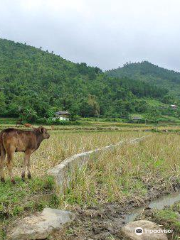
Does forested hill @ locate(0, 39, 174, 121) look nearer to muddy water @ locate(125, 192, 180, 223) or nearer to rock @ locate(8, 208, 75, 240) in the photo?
muddy water @ locate(125, 192, 180, 223)

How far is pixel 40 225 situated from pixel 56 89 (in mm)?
68192

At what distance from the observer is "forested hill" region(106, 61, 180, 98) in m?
126

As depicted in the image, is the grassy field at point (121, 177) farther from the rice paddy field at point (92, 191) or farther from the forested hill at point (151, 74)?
the forested hill at point (151, 74)

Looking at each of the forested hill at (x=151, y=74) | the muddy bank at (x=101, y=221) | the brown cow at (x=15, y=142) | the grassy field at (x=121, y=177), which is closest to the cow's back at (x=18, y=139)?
the brown cow at (x=15, y=142)

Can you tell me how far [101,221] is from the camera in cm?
563

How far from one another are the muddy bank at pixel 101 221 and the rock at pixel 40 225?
6.0 inches

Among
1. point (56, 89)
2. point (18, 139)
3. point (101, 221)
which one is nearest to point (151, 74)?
point (56, 89)

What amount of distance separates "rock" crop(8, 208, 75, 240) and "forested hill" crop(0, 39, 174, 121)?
38.0 m

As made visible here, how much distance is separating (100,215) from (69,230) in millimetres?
1098

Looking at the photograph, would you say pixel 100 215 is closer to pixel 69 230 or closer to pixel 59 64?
pixel 69 230

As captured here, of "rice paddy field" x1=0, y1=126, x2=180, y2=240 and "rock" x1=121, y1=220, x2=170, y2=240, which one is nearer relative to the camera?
"rock" x1=121, y1=220, x2=170, y2=240

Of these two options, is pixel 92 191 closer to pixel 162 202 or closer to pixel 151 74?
pixel 162 202

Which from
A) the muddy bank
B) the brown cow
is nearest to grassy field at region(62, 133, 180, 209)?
the muddy bank

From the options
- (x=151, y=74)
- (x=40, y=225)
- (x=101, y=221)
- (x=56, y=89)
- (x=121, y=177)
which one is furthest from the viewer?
(x=151, y=74)
